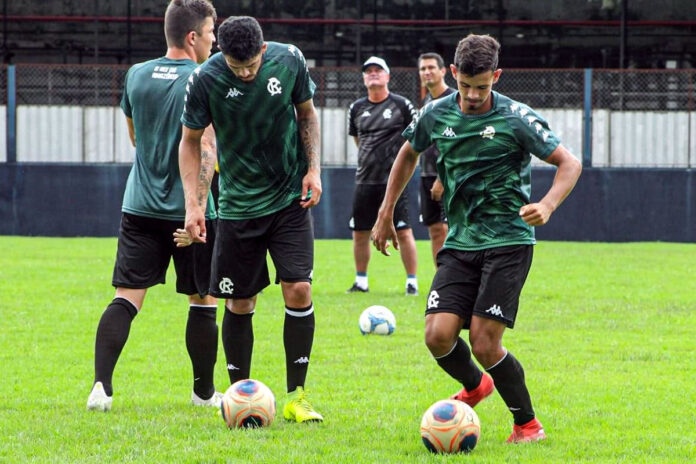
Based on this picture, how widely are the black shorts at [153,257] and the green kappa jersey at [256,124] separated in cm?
33

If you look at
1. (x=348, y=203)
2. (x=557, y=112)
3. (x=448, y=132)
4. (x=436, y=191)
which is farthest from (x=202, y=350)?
(x=557, y=112)

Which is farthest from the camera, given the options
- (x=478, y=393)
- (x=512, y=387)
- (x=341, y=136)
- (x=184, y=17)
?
(x=341, y=136)

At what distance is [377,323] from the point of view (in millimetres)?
8844

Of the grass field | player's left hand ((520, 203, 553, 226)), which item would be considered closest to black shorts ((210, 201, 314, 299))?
the grass field

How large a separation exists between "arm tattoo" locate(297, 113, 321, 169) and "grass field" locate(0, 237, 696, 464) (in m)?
1.32

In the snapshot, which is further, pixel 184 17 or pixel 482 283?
pixel 184 17

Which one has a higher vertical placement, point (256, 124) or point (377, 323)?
point (256, 124)

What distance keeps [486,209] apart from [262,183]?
1216mm

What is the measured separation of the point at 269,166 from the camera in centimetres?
588

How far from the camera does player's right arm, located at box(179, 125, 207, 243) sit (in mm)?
5691

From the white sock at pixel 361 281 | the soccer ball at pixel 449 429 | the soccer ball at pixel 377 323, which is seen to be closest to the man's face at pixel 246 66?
the soccer ball at pixel 449 429

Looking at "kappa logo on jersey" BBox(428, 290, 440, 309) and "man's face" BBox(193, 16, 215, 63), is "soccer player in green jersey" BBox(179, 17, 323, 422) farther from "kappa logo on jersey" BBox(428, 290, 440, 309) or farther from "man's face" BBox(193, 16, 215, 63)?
"kappa logo on jersey" BBox(428, 290, 440, 309)

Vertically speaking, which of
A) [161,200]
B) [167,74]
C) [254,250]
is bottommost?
[254,250]

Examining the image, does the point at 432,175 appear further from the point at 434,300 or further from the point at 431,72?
the point at 434,300
